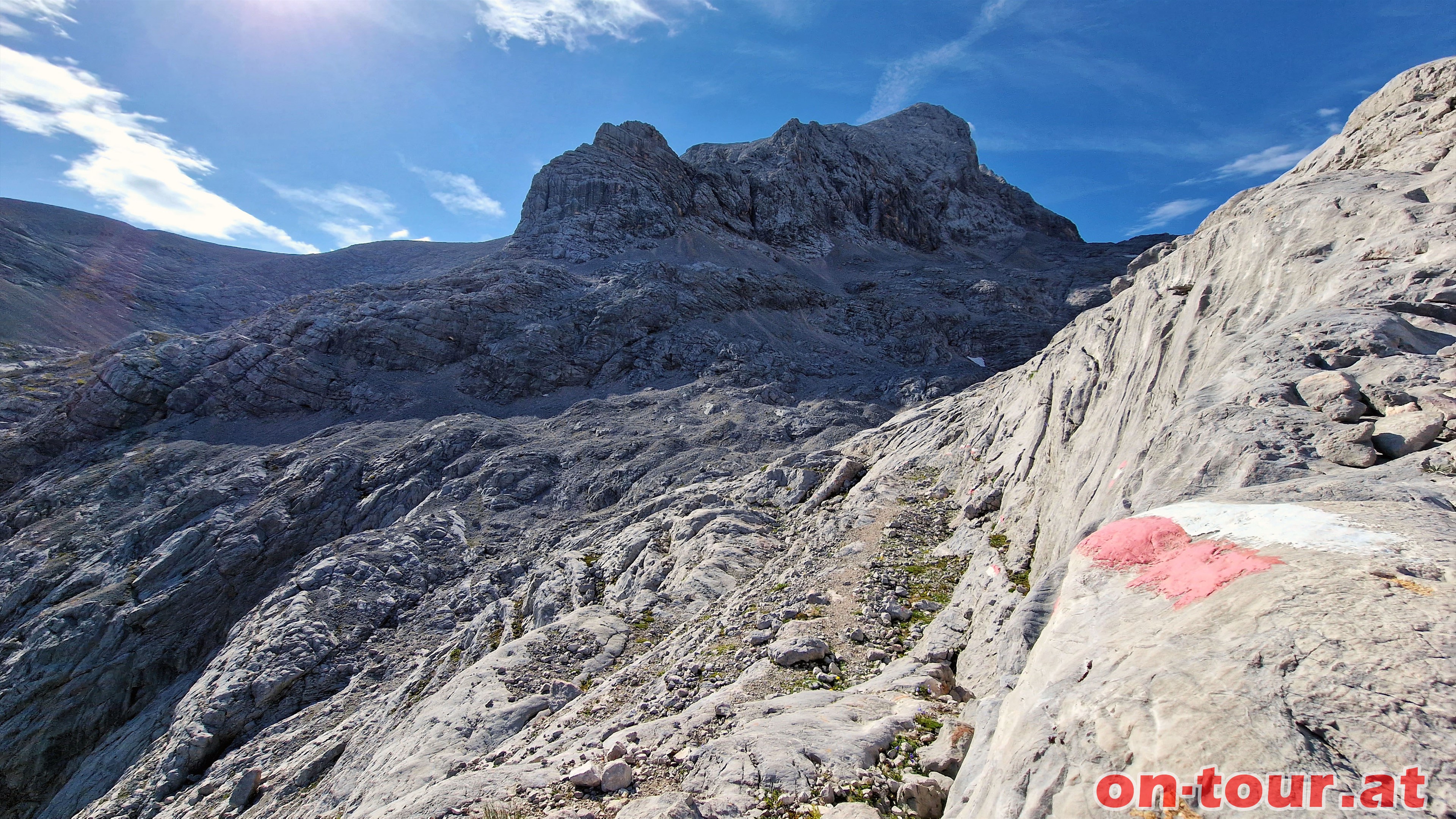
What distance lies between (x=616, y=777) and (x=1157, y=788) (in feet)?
25.0

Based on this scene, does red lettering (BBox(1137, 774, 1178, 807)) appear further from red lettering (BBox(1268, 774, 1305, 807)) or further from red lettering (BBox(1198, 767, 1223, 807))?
red lettering (BBox(1268, 774, 1305, 807))

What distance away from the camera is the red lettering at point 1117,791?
462 cm

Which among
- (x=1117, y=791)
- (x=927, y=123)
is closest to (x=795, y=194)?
(x=927, y=123)

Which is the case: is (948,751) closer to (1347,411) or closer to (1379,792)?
(1379,792)

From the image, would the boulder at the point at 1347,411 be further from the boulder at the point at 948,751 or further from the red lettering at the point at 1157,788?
the red lettering at the point at 1157,788

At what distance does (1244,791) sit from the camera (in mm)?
4145

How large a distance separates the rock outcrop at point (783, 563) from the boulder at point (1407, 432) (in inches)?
1.5

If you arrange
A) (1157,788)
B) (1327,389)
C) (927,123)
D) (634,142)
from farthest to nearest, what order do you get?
(927,123), (634,142), (1327,389), (1157,788)

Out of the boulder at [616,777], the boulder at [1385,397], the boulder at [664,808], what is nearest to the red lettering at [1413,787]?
the boulder at [1385,397]

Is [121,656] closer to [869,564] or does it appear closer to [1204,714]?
[869,564]

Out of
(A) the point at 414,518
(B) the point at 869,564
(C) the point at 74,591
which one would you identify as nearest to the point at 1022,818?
(B) the point at 869,564

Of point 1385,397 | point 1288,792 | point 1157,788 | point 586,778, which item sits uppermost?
point 1385,397

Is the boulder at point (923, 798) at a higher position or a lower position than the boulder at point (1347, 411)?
lower

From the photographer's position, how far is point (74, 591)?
3381 centimetres
